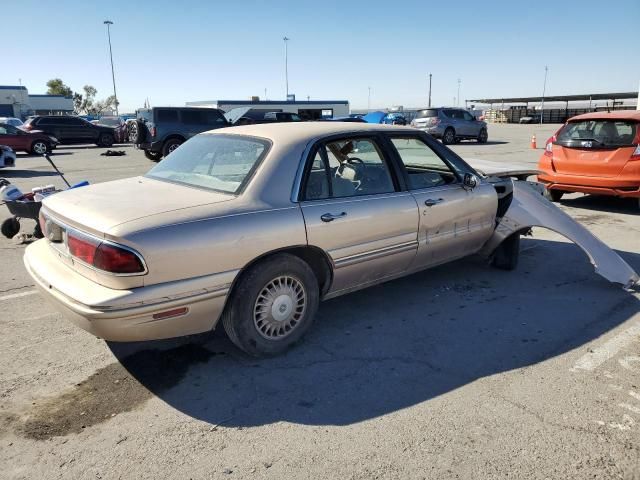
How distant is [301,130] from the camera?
3760 millimetres

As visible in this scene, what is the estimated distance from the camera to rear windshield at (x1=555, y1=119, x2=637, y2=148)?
7.77 metres

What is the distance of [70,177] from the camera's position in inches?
508

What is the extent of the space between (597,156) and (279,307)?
6.78m

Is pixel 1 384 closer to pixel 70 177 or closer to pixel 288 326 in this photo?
pixel 288 326

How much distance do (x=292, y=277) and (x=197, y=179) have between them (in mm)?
1031

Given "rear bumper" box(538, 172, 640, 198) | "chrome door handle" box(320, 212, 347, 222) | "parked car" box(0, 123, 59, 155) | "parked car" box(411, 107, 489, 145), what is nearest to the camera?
"chrome door handle" box(320, 212, 347, 222)

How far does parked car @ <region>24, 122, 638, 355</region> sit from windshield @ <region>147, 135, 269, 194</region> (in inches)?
0.6

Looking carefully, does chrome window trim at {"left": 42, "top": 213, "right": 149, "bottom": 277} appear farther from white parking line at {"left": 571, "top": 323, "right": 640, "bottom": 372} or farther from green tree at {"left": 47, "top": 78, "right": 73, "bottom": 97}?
green tree at {"left": 47, "top": 78, "right": 73, "bottom": 97}

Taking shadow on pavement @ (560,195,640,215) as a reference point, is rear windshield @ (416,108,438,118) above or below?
above

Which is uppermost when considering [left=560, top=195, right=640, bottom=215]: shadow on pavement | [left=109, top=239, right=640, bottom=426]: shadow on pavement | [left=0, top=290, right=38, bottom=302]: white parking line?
[left=560, top=195, right=640, bottom=215]: shadow on pavement

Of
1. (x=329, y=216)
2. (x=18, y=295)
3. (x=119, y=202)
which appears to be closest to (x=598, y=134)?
(x=329, y=216)

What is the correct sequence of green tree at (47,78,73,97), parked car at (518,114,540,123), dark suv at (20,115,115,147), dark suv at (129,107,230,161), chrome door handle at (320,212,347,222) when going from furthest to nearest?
green tree at (47,78,73,97), parked car at (518,114,540,123), dark suv at (20,115,115,147), dark suv at (129,107,230,161), chrome door handle at (320,212,347,222)

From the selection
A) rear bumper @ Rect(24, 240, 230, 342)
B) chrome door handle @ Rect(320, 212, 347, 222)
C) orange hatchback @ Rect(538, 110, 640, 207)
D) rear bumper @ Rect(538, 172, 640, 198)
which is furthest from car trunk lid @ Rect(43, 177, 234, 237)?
orange hatchback @ Rect(538, 110, 640, 207)

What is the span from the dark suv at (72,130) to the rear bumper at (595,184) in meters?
22.5
